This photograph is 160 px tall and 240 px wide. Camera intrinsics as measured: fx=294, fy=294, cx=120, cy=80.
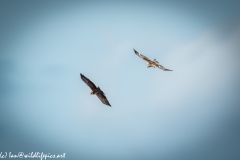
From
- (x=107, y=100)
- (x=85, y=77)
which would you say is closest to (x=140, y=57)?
(x=107, y=100)

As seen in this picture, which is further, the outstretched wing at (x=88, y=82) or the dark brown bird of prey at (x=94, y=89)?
the dark brown bird of prey at (x=94, y=89)

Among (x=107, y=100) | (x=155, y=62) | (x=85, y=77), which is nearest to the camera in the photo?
(x=85, y=77)

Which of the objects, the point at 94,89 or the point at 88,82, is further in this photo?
the point at 94,89

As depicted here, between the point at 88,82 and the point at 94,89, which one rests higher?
the point at 88,82

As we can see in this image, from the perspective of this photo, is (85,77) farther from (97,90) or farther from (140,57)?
(140,57)

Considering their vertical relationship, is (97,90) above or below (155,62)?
below

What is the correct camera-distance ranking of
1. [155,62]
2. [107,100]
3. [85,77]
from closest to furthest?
1. [85,77]
2. [107,100]
3. [155,62]

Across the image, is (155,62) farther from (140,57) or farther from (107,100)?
(107,100)

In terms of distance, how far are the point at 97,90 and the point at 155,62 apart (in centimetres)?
1122

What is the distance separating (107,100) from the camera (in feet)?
129

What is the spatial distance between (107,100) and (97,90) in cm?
281

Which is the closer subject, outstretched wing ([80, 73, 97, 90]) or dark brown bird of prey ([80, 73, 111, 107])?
outstretched wing ([80, 73, 97, 90])

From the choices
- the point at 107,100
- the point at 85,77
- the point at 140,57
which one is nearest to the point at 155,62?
the point at 140,57

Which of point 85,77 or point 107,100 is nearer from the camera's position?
point 85,77
